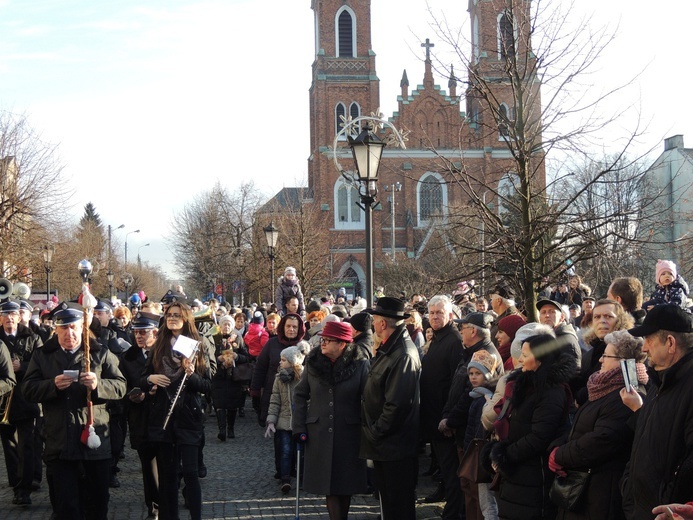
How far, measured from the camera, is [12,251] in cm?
3030

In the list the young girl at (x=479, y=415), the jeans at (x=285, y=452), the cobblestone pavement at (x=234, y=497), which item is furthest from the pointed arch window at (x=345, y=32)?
the young girl at (x=479, y=415)

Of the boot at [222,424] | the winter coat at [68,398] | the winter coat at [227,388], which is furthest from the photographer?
the boot at [222,424]

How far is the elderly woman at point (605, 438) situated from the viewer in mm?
5328

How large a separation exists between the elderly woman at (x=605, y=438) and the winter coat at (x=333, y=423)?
2.51 metres

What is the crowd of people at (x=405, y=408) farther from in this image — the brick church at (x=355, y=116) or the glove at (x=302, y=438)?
the brick church at (x=355, y=116)

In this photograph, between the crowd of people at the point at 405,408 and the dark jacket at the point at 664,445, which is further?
the crowd of people at the point at 405,408

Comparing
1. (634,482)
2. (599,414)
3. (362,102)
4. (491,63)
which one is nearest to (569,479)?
(599,414)

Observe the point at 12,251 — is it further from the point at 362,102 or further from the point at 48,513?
the point at 362,102

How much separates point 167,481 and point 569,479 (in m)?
3.82

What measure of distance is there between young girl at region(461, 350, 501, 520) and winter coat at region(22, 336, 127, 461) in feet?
10.3

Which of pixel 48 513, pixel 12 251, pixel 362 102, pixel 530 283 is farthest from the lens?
pixel 362 102

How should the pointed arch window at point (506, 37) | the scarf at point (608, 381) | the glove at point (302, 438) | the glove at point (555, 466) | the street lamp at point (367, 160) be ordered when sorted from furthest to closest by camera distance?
the street lamp at point (367, 160), the pointed arch window at point (506, 37), the glove at point (302, 438), the glove at point (555, 466), the scarf at point (608, 381)

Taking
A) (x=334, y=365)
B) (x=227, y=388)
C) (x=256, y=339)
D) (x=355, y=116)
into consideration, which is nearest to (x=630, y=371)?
(x=334, y=365)

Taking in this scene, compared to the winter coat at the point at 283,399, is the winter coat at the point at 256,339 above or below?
above
